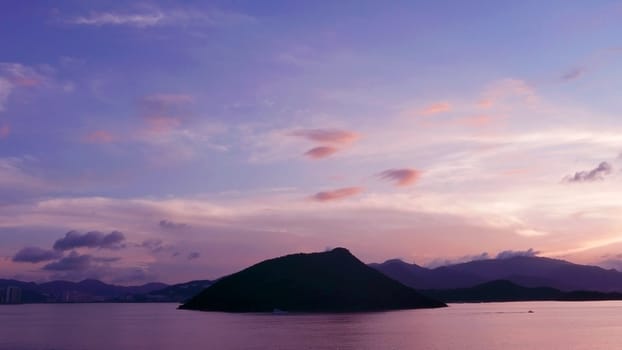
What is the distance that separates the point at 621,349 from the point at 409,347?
32877 millimetres

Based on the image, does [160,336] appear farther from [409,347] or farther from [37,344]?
[409,347]

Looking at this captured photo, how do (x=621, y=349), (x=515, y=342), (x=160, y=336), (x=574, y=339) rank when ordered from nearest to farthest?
(x=621, y=349), (x=515, y=342), (x=574, y=339), (x=160, y=336)

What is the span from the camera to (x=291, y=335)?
135 metres

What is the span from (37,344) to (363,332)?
6544cm

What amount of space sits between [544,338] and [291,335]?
4982 centimetres

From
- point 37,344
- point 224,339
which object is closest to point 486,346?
point 224,339

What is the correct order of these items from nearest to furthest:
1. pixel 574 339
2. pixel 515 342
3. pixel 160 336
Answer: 1. pixel 515 342
2. pixel 574 339
3. pixel 160 336

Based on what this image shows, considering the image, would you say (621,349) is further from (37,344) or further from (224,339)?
(37,344)

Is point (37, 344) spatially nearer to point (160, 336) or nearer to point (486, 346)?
point (160, 336)

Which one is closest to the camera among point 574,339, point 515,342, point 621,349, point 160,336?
point 621,349

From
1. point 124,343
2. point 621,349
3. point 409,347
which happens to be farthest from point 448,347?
point 124,343

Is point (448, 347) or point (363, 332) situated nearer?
point (448, 347)

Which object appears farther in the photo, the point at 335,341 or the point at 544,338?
the point at 544,338

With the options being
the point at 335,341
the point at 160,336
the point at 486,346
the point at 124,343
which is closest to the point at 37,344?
the point at 124,343
